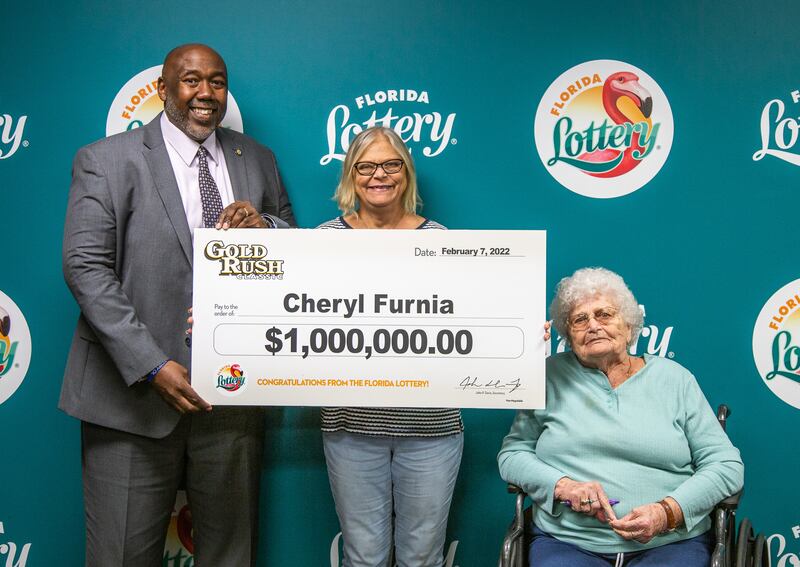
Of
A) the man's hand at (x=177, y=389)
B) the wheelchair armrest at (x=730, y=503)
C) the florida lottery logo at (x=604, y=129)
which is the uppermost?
the florida lottery logo at (x=604, y=129)

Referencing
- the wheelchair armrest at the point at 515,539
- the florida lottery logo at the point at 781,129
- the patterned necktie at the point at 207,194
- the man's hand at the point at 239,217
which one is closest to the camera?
the wheelchair armrest at the point at 515,539

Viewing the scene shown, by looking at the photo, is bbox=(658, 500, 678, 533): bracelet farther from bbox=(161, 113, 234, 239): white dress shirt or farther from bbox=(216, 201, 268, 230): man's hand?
bbox=(161, 113, 234, 239): white dress shirt

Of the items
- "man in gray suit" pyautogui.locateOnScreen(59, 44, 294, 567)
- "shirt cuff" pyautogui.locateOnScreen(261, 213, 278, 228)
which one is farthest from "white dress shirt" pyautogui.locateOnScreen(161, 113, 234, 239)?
"shirt cuff" pyautogui.locateOnScreen(261, 213, 278, 228)

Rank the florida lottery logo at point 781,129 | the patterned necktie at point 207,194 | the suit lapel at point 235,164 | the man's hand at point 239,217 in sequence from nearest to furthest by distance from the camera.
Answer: the man's hand at point 239,217
the patterned necktie at point 207,194
the suit lapel at point 235,164
the florida lottery logo at point 781,129

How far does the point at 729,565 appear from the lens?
199 centimetres

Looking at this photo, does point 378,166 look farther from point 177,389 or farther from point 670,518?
point 670,518

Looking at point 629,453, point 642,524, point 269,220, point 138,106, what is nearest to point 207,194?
point 269,220

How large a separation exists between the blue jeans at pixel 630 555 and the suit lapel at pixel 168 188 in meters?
1.30

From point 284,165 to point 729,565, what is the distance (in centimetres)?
192

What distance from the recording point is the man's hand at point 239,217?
204 centimetres

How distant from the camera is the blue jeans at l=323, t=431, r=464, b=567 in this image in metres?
2.14

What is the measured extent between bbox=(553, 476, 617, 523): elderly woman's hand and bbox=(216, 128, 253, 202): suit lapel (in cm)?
130

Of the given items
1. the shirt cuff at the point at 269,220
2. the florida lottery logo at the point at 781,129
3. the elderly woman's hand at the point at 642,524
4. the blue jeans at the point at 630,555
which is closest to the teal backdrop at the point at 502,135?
the florida lottery logo at the point at 781,129

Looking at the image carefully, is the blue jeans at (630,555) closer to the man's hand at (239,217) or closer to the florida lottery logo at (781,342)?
the florida lottery logo at (781,342)
